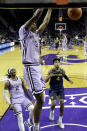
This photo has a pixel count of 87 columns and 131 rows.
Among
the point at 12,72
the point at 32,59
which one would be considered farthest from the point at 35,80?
the point at 12,72

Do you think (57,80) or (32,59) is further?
(57,80)

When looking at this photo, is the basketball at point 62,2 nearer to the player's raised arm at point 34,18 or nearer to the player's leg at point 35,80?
the player's raised arm at point 34,18

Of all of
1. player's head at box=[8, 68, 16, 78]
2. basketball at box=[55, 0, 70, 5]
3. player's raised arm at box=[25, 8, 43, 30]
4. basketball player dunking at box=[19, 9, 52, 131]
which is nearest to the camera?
basketball at box=[55, 0, 70, 5]

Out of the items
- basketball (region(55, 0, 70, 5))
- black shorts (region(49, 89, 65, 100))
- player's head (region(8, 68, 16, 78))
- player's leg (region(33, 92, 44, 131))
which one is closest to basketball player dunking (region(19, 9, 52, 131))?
player's leg (region(33, 92, 44, 131))

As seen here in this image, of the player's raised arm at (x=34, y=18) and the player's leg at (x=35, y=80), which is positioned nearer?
the player's raised arm at (x=34, y=18)

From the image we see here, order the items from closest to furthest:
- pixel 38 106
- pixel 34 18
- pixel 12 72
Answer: pixel 34 18 < pixel 38 106 < pixel 12 72

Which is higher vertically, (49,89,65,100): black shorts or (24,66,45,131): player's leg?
(24,66,45,131): player's leg

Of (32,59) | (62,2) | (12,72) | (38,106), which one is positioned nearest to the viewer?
(62,2)

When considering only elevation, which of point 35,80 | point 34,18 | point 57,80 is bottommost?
point 57,80

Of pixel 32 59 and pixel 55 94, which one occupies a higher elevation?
pixel 32 59

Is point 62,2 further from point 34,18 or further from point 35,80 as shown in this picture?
point 35,80

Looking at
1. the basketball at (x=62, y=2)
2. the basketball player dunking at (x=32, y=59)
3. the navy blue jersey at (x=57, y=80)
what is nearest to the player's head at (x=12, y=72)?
the basketball player dunking at (x=32, y=59)

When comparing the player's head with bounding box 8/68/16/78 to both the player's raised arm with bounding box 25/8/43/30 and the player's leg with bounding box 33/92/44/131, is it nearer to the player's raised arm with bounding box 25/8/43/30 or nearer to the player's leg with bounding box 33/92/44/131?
the player's leg with bounding box 33/92/44/131

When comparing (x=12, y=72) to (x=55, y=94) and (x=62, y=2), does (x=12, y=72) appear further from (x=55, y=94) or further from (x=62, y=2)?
(x=62, y=2)
